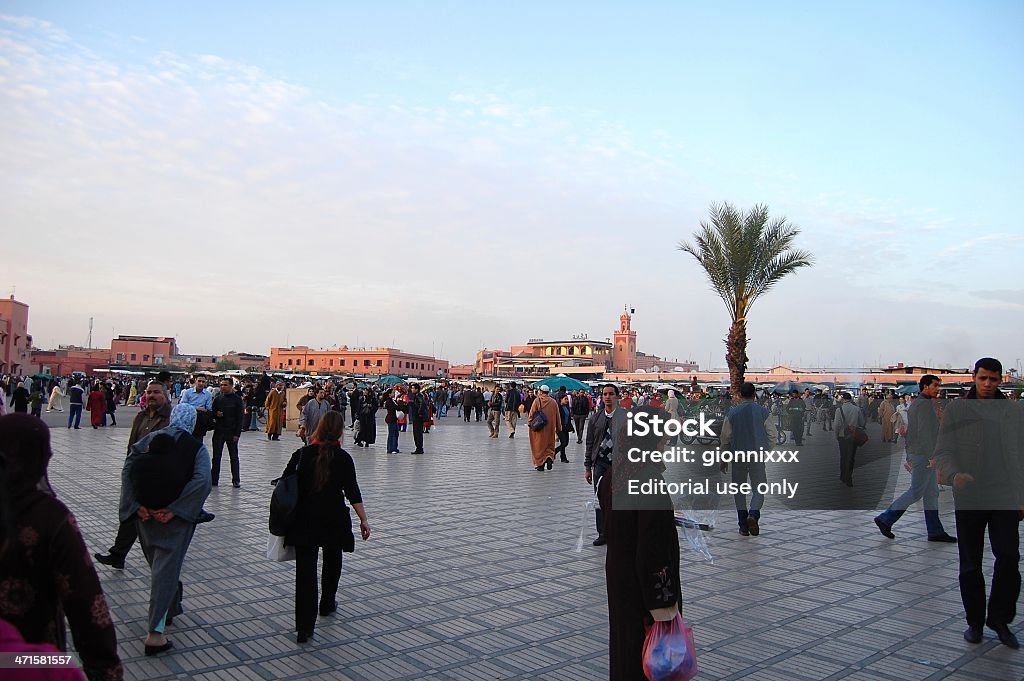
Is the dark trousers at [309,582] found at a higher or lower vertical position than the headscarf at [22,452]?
lower

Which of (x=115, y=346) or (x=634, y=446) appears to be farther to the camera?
(x=115, y=346)

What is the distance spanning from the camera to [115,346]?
104 m

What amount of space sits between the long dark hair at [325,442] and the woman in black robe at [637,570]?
2.24m

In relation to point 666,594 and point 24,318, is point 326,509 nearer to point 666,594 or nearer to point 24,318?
point 666,594

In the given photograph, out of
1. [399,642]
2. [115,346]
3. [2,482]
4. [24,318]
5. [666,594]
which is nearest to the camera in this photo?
[2,482]

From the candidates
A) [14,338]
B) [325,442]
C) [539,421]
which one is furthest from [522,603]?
[14,338]

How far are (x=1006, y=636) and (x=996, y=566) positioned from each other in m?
0.42

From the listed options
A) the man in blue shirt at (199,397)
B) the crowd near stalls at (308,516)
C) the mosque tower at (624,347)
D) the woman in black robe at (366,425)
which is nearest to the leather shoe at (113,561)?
the crowd near stalls at (308,516)

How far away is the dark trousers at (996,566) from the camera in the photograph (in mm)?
4766

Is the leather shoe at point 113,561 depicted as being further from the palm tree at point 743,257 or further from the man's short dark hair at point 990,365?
the palm tree at point 743,257

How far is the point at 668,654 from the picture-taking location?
3045 millimetres

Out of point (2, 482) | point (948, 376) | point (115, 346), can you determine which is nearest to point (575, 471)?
point (2, 482)

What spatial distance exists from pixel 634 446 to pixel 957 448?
119 inches

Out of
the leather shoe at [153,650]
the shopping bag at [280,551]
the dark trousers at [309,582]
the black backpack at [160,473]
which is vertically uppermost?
the black backpack at [160,473]
